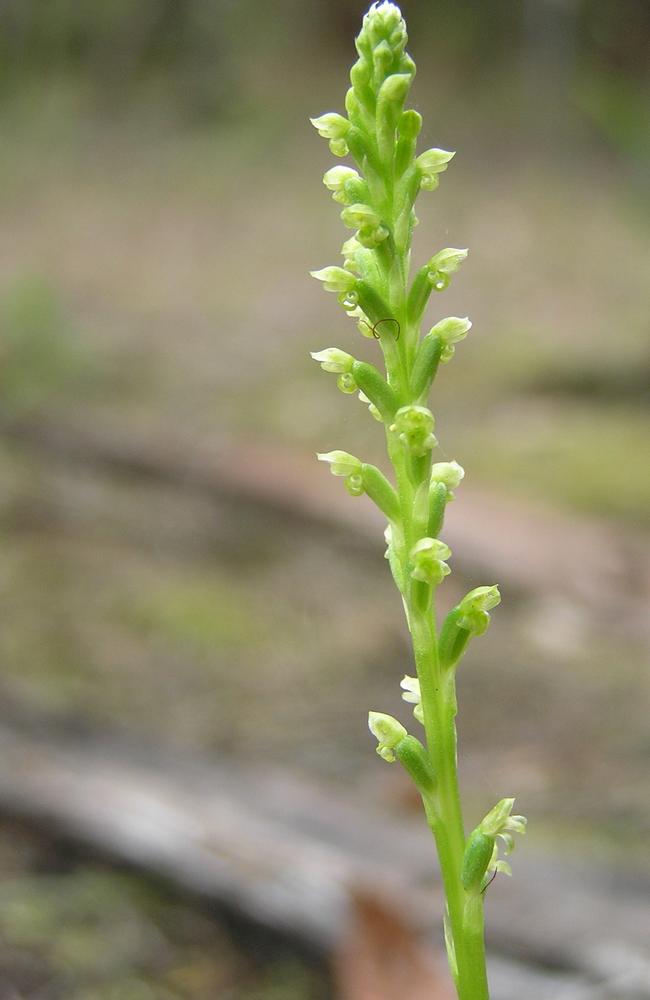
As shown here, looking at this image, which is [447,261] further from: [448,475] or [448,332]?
[448,475]

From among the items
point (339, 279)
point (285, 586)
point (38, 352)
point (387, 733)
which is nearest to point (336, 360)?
point (339, 279)

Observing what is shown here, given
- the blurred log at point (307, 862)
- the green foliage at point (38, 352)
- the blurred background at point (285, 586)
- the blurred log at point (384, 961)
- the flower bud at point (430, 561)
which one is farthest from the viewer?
the green foliage at point (38, 352)

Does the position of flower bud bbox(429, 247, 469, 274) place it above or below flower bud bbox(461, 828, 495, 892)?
above

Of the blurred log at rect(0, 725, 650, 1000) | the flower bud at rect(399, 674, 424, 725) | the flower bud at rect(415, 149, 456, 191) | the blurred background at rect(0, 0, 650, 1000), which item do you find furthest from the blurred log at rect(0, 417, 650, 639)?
the flower bud at rect(415, 149, 456, 191)

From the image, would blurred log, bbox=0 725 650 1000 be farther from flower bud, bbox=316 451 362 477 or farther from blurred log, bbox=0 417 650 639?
blurred log, bbox=0 417 650 639

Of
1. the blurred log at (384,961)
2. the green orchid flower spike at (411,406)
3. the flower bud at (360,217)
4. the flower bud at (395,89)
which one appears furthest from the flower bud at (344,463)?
the blurred log at (384,961)

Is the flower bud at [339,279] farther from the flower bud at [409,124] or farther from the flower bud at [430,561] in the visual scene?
the flower bud at [430,561]
